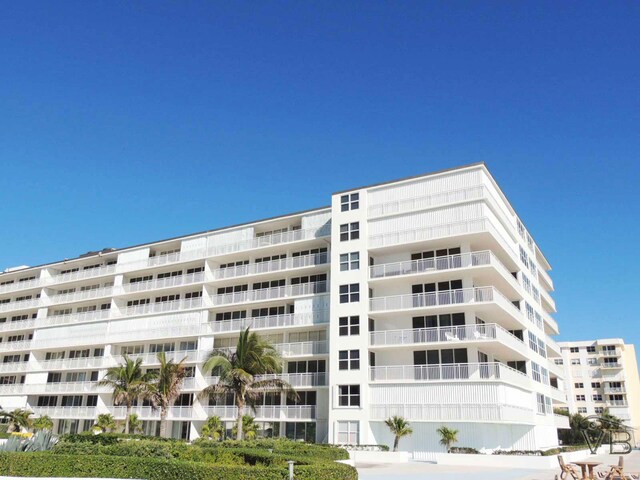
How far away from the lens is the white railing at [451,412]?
111 feet

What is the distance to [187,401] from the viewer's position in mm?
47250

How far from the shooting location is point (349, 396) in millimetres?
37812

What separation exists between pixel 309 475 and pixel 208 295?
3391 centimetres

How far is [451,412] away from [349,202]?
53.5 ft

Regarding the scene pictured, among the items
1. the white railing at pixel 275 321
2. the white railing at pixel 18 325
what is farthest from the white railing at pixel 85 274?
the white railing at pixel 275 321

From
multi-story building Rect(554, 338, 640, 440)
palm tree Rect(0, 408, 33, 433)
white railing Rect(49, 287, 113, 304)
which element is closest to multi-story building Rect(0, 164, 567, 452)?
white railing Rect(49, 287, 113, 304)

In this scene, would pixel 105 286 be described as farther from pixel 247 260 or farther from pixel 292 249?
pixel 292 249

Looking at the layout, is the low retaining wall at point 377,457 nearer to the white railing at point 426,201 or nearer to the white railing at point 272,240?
the white railing at point 426,201

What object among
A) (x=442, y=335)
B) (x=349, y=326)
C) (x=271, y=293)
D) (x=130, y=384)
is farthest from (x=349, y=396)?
(x=130, y=384)

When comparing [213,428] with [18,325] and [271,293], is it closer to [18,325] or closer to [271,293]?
[271,293]

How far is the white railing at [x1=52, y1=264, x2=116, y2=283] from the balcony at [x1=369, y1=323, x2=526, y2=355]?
1193 inches

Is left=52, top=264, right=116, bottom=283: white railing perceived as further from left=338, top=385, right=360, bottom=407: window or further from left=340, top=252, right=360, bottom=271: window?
left=338, top=385, right=360, bottom=407: window

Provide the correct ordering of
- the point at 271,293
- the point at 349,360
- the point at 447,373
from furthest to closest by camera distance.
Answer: the point at 271,293 → the point at 349,360 → the point at 447,373

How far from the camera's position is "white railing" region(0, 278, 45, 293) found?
205 feet
